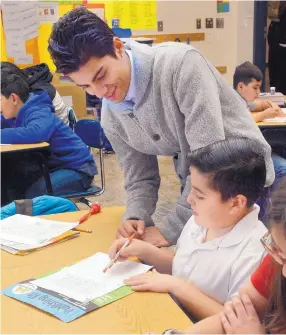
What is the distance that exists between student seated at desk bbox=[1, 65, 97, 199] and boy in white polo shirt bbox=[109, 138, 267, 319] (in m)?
1.70

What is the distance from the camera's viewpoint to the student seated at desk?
2.92 meters

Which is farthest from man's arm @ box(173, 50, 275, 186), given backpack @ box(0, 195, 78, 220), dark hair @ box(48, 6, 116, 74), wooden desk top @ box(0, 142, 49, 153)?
wooden desk top @ box(0, 142, 49, 153)

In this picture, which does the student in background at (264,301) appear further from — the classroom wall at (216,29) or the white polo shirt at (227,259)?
the classroom wall at (216,29)

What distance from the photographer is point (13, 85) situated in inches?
119

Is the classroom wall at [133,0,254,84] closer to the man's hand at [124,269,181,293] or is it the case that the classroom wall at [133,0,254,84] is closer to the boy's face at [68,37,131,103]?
the boy's face at [68,37,131,103]

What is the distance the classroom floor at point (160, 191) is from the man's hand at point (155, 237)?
2.01m

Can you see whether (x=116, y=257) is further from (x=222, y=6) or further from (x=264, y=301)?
(x=222, y=6)

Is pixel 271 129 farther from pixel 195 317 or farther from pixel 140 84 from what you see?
pixel 195 317

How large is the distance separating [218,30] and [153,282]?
16.3 feet

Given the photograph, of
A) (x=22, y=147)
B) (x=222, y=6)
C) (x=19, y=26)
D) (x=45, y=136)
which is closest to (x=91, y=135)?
(x=45, y=136)

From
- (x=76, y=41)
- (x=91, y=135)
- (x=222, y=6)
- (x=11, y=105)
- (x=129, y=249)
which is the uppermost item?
(x=222, y=6)

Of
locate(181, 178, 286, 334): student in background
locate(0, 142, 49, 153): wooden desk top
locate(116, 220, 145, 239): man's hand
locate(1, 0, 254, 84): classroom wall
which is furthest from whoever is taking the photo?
locate(1, 0, 254, 84): classroom wall

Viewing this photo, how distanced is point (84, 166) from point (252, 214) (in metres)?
1.82

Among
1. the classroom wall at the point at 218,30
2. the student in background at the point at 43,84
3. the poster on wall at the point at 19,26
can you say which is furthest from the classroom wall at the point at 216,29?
the student in background at the point at 43,84
